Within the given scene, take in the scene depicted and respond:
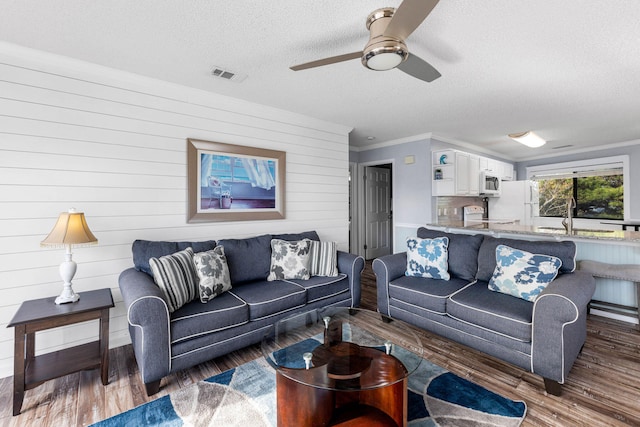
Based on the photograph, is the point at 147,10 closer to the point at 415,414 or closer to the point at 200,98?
the point at 200,98

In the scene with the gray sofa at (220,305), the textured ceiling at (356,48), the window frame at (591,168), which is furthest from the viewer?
the window frame at (591,168)

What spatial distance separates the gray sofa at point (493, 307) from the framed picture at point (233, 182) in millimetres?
1516

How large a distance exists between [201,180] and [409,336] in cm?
243

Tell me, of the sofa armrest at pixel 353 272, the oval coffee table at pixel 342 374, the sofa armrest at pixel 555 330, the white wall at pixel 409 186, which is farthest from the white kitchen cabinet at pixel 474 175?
the oval coffee table at pixel 342 374

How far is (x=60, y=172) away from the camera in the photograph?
7.58 ft

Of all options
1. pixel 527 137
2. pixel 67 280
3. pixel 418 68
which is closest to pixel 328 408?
pixel 67 280

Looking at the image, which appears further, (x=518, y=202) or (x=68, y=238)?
(x=518, y=202)

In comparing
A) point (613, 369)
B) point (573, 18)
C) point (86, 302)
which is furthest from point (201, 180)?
point (613, 369)

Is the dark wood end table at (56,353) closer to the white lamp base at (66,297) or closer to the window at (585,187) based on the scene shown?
the white lamp base at (66,297)

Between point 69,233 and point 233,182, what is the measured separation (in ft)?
4.98

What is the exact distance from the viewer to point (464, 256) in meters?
2.87

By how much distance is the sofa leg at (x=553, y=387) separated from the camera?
1833mm

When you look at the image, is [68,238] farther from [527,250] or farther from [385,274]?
[527,250]

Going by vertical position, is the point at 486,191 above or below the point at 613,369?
above
